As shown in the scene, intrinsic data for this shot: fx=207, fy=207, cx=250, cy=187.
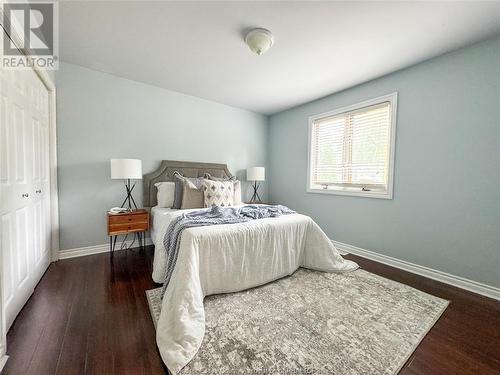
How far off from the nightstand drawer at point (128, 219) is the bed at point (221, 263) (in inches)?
5.5

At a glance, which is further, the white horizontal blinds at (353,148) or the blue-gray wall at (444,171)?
the white horizontal blinds at (353,148)

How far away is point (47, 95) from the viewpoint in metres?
2.39

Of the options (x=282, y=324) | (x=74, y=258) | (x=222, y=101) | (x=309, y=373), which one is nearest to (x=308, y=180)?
(x=222, y=101)

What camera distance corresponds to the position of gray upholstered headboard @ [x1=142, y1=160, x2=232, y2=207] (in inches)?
124

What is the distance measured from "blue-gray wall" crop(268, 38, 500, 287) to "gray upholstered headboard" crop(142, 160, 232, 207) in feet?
7.95

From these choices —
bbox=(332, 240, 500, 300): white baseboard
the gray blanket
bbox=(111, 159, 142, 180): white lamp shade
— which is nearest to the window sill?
bbox=(332, 240, 500, 300): white baseboard

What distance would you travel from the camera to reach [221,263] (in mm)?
1824

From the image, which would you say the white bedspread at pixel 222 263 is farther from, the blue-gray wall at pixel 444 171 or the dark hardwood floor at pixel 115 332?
the blue-gray wall at pixel 444 171

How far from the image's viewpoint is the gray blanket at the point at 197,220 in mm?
1768

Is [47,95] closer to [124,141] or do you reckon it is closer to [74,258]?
[124,141]

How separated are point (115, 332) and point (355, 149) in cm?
342

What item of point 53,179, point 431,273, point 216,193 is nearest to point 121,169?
point 53,179

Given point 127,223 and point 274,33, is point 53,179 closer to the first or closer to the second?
point 127,223

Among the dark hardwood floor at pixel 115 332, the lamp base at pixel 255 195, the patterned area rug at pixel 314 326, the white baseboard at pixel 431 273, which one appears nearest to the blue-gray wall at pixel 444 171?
the white baseboard at pixel 431 273
